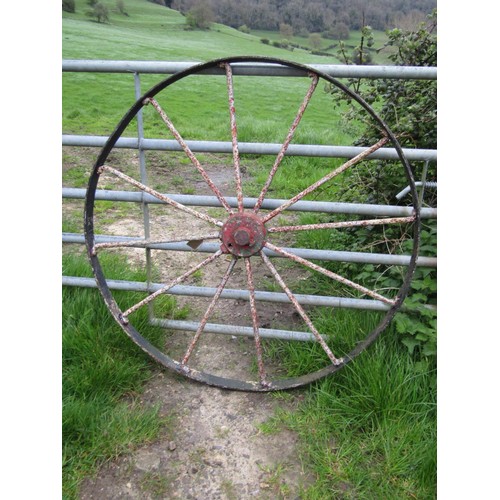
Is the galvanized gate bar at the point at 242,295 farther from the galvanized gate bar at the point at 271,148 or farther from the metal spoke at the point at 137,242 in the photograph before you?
the galvanized gate bar at the point at 271,148

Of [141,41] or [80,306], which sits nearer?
[80,306]

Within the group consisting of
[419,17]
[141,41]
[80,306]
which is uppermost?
[141,41]

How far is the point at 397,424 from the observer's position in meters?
2.07

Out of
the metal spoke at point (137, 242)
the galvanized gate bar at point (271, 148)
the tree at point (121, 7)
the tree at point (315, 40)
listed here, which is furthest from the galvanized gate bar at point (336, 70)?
the tree at point (121, 7)

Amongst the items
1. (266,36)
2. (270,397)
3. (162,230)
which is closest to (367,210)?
(270,397)

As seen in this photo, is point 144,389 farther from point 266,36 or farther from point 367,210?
point 266,36

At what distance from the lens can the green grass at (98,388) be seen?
2.03m

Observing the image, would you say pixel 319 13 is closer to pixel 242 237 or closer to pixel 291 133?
pixel 291 133

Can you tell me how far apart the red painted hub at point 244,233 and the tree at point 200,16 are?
12.2 metres

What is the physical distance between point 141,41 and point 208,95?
555 cm

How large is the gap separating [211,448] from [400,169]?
201cm

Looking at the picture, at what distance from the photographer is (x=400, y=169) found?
3037 millimetres

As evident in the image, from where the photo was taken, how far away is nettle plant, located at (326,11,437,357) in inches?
94.1

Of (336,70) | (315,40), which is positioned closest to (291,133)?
(336,70)
